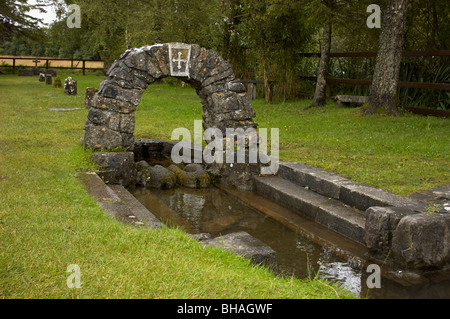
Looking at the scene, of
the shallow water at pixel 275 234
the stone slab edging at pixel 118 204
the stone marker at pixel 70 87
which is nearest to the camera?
the shallow water at pixel 275 234

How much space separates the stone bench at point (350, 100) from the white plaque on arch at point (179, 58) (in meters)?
7.92

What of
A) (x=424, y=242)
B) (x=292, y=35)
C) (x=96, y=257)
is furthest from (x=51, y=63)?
(x=424, y=242)

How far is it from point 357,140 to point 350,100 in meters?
5.52

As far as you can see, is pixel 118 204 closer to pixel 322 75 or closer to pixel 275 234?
pixel 275 234

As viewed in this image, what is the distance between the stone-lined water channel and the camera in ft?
16.0

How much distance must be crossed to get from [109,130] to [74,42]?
33605 mm

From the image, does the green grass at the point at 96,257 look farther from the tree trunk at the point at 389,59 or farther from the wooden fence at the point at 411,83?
the wooden fence at the point at 411,83

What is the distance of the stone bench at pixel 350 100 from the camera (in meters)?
14.6

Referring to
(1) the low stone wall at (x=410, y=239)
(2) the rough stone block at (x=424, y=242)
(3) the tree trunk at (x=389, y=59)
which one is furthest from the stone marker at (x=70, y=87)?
(2) the rough stone block at (x=424, y=242)

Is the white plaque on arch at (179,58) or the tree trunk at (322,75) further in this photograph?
the tree trunk at (322,75)

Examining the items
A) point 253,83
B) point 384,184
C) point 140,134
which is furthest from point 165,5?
point 384,184

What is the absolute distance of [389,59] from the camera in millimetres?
12078

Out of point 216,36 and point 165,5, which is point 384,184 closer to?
point 216,36

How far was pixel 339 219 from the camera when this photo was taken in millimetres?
5898
